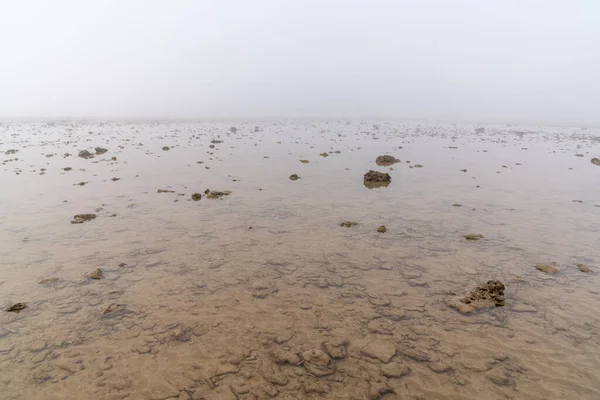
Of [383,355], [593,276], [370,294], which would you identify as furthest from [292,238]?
[593,276]

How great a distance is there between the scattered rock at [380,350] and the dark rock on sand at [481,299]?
9.20ft

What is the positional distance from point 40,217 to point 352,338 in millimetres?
16792

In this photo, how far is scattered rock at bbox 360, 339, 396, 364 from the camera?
7.03 m

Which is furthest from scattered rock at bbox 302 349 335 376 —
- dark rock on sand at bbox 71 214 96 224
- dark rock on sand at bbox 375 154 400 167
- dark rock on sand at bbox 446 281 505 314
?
dark rock on sand at bbox 375 154 400 167

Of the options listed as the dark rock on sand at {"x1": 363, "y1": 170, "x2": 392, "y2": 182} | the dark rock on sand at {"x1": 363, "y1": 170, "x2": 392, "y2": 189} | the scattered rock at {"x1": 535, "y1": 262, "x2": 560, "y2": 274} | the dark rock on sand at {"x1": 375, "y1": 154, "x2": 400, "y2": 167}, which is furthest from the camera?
the dark rock on sand at {"x1": 375, "y1": 154, "x2": 400, "y2": 167}

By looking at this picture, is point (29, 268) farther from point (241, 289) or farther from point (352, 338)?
point (352, 338)

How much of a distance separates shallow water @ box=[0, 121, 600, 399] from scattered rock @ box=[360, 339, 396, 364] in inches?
2.0

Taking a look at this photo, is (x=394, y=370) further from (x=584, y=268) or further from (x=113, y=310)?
(x=584, y=268)

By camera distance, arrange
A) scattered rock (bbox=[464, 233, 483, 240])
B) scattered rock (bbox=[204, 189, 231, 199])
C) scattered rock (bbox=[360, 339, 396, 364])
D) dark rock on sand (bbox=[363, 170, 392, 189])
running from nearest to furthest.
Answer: scattered rock (bbox=[360, 339, 396, 364]) < scattered rock (bbox=[464, 233, 483, 240]) < scattered rock (bbox=[204, 189, 231, 199]) < dark rock on sand (bbox=[363, 170, 392, 189])

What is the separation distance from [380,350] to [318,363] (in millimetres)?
1607

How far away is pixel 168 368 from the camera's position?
6703 millimetres

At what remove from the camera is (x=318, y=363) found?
6832 millimetres

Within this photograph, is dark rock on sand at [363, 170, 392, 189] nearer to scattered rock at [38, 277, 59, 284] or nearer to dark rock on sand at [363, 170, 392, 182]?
dark rock on sand at [363, 170, 392, 182]

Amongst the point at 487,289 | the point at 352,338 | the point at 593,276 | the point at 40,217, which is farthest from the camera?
the point at 40,217
